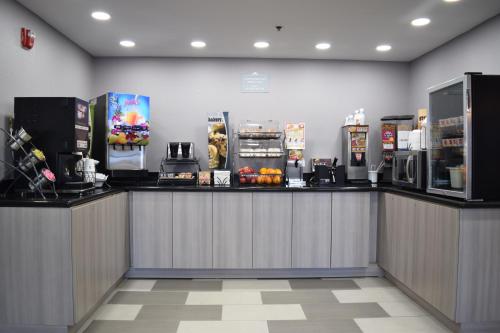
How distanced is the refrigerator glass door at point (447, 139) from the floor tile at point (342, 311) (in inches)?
46.1

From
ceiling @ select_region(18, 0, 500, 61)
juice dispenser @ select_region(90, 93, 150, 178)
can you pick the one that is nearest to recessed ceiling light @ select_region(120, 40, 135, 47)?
ceiling @ select_region(18, 0, 500, 61)

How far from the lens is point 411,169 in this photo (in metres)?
3.54

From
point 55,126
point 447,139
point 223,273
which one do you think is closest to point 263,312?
point 223,273

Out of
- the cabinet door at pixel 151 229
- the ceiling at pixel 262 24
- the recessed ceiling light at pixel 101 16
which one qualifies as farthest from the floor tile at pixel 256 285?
the recessed ceiling light at pixel 101 16

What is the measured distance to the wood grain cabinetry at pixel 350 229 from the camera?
13.0 ft

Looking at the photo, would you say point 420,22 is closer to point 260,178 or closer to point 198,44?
point 260,178

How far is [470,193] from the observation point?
8.76ft

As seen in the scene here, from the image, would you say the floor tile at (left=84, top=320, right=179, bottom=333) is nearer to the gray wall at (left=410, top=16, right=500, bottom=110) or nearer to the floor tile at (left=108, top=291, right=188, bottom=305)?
the floor tile at (left=108, top=291, right=188, bottom=305)

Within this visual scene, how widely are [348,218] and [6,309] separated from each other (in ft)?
10.5

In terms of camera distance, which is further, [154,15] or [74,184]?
[154,15]

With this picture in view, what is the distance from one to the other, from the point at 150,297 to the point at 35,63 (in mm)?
2518

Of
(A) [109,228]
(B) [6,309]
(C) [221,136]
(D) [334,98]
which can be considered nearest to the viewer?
(B) [6,309]

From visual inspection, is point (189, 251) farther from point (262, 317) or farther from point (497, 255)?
point (497, 255)

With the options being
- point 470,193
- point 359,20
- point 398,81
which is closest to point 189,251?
point 470,193
